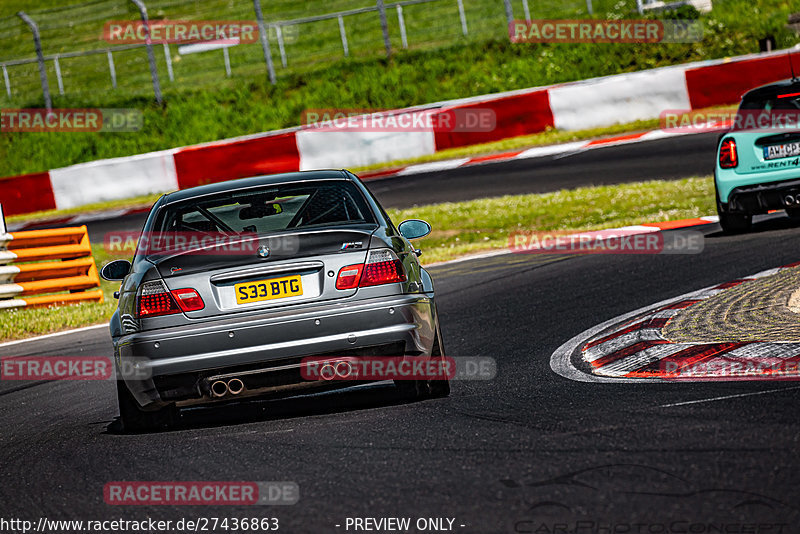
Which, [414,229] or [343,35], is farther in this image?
[343,35]

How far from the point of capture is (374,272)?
5.90m

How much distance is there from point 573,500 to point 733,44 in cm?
2424

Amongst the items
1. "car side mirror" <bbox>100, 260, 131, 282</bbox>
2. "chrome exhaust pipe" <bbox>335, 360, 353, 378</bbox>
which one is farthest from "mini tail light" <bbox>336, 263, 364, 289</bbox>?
"car side mirror" <bbox>100, 260, 131, 282</bbox>

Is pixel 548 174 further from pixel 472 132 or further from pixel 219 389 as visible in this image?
pixel 219 389

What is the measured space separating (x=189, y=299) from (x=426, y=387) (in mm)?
1332

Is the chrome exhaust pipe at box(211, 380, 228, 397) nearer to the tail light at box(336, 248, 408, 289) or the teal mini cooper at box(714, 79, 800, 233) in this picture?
the tail light at box(336, 248, 408, 289)

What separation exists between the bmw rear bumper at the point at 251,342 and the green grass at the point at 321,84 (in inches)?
877

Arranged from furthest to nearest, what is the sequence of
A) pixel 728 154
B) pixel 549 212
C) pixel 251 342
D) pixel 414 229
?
pixel 549 212, pixel 728 154, pixel 414 229, pixel 251 342

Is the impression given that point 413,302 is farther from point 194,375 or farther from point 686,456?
point 686,456

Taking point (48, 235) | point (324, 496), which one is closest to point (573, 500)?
point (324, 496)

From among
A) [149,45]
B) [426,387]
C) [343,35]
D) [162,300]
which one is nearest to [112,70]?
[149,45]

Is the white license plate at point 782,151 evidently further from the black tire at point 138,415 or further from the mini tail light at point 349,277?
the black tire at point 138,415

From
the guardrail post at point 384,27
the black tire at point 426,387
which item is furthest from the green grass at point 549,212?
the guardrail post at point 384,27

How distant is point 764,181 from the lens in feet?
36.8
